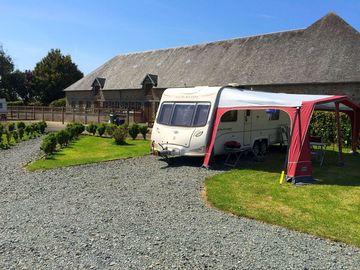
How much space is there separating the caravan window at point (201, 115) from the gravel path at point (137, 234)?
9.70 ft

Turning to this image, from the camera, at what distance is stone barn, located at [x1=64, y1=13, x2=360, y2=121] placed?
25.0m

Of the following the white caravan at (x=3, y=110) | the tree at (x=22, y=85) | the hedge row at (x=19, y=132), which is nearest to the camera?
the hedge row at (x=19, y=132)

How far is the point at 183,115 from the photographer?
1266 centimetres

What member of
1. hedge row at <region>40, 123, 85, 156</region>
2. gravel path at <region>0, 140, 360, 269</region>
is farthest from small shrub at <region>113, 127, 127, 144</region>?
gravel path at <region>0, 140, 360, 269</region>

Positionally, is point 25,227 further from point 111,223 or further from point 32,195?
point 32,195

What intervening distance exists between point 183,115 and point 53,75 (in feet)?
176

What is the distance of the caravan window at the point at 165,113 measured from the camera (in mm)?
13109

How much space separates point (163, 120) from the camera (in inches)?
521

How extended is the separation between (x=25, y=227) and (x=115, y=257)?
204 cm

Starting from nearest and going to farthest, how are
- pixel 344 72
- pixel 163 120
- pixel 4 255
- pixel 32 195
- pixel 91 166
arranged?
pixel 4 255, pixel 32 195, pixel 91 166, pixel 163 120, pixel 344 72

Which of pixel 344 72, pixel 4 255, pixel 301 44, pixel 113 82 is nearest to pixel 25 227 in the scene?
pixel 4 255

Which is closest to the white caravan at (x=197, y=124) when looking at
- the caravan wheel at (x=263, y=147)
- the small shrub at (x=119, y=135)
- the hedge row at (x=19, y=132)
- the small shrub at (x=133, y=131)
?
the caravan wheel at (x=263, y=147)

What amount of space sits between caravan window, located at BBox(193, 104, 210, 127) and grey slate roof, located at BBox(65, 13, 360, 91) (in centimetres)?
1488

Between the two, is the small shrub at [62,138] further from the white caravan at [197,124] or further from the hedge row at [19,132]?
the white caravan at [197,124]
